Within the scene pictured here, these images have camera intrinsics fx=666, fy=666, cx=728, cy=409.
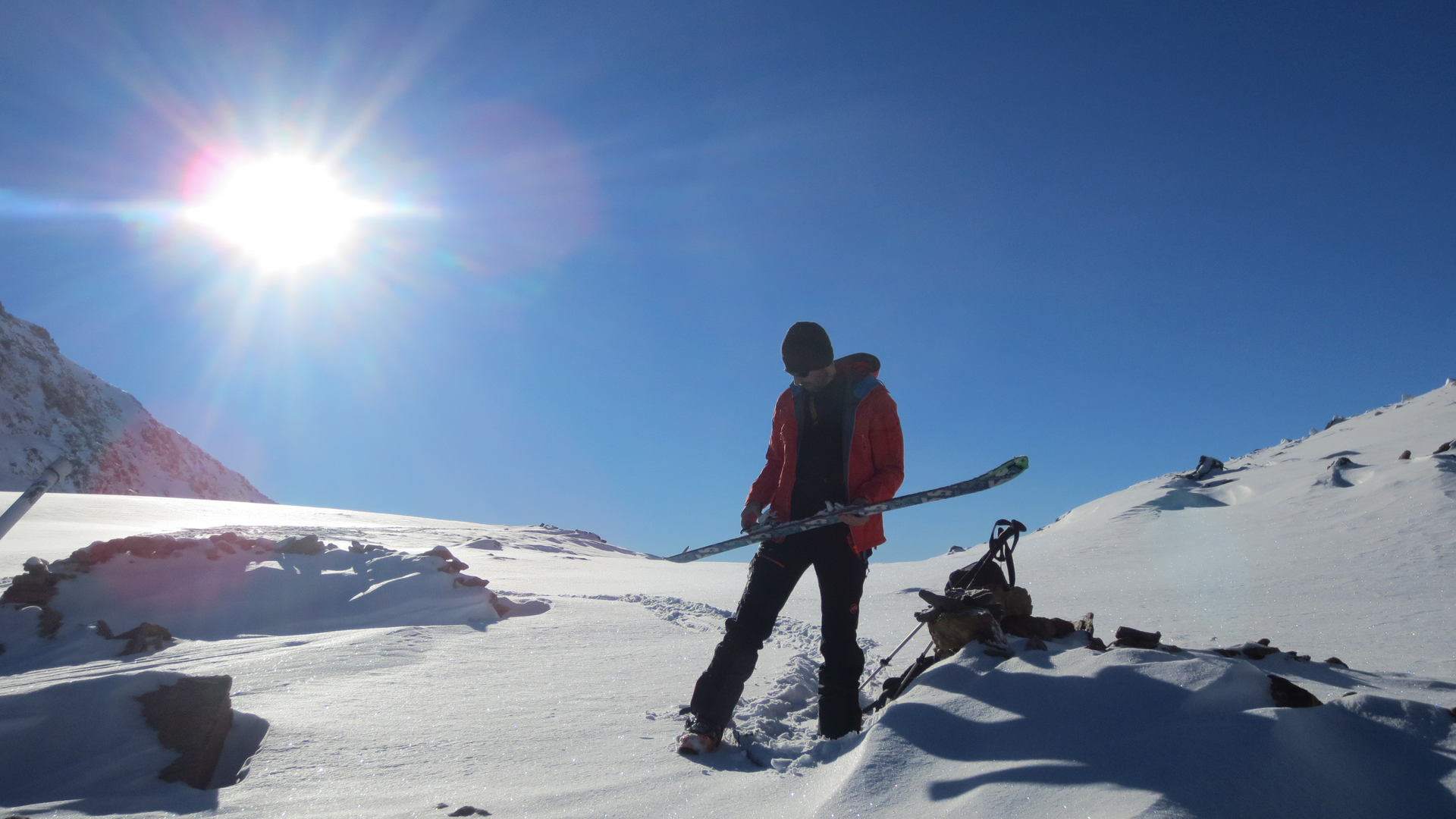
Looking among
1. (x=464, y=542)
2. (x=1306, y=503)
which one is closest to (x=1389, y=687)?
(x=1306, y=503)

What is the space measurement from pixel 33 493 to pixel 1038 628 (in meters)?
4.41

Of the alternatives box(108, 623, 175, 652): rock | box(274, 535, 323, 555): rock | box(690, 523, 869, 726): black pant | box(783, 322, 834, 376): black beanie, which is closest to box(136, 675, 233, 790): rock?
box(690, 523, 869, 726): black pant

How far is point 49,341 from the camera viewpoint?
84750mm

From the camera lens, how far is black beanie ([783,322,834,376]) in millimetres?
3250

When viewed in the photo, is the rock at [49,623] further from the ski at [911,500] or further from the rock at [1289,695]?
the rock at [1289,695]

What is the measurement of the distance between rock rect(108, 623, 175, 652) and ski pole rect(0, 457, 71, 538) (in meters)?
1.67

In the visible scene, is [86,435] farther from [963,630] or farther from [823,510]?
[963,630]

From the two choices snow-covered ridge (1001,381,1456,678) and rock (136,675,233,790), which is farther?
snow-covered ridge (1001,381,1456,678)

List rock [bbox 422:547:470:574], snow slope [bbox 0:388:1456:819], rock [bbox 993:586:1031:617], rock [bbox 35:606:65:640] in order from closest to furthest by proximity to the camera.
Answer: snow slope [bbox 0:388:1456:819], rock [bbox 993:586:1031:617], rock [bbox 35:606:65:640], rock [bbox 422:547:470:574]

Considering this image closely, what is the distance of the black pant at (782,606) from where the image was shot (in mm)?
2879

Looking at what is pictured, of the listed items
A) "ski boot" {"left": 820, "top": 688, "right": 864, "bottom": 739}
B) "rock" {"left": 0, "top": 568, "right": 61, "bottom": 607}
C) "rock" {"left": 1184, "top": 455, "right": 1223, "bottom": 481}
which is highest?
"rock" {"left": 1184, "top": 455, "right": 1223, "bottom": 481}

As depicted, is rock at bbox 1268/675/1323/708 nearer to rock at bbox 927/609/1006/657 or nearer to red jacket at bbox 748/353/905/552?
rock at bbox 927/609/1006/657

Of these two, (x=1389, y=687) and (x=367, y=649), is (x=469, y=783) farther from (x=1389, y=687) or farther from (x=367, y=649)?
(x=1389, y=687)

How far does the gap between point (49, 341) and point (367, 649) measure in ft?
384
